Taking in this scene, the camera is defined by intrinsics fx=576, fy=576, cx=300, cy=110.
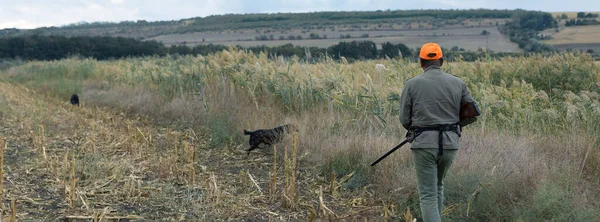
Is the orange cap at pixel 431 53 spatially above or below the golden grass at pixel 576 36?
above

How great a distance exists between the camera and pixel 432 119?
17.0ft

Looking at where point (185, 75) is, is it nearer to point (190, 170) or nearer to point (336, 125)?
point (336, 125)

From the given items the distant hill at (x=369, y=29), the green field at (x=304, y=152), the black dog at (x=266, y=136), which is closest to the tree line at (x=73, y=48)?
the distant hill at (x=369, y=29)

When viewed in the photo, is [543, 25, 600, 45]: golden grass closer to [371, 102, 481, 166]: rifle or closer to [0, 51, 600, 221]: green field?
Result: [0, 51, 600, 221]: green field

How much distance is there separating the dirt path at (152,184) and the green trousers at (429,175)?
1.06m

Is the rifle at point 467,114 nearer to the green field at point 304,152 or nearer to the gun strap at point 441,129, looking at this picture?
the gun strap at point 441,129

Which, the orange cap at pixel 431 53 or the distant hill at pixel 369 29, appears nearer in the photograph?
the orange cap at pixel 431 53

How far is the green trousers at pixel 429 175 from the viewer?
5195 mm

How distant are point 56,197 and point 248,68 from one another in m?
6.96

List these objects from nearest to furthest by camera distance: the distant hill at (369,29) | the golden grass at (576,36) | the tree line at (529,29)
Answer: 1. the golden grass at (576,36)
2. the tree line at (529,29)
3. the distant hill at (369,29)

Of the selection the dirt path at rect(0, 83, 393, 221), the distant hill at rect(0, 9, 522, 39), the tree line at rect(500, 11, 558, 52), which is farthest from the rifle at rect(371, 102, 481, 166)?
the distant hill at rect(0, 9, 522, 39)

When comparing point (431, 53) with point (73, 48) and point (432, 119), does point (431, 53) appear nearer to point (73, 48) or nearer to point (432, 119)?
point (432, 119)

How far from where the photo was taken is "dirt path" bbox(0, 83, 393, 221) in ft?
20.9

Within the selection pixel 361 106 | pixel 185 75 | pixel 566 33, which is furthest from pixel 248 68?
pixel 566 33
